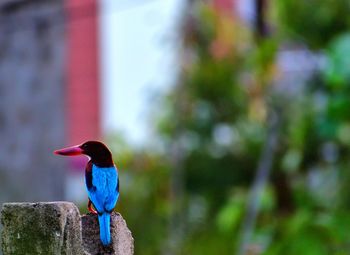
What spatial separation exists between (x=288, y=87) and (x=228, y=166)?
77cm

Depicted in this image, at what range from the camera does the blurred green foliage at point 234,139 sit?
8.09 m

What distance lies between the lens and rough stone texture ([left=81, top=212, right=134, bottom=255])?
2627mm

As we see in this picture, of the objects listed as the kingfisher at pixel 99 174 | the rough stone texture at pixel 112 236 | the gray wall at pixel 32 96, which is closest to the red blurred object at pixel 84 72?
the gray wall at pixel 32 96

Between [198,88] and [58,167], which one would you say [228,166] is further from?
[58,167]

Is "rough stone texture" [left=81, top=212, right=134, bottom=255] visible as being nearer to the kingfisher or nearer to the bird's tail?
the bird's tail

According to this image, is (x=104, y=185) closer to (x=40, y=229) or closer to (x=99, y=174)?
(x=99, y=174)

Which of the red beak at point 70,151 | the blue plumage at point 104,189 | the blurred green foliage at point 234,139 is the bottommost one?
the blurred green foliage at point 234,139

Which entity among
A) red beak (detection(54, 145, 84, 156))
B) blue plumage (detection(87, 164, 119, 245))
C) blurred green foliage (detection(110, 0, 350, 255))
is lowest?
blurred green foliage (detection(110, 0, 350, 255))

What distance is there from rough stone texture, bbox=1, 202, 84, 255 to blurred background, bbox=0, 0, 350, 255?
3.68m

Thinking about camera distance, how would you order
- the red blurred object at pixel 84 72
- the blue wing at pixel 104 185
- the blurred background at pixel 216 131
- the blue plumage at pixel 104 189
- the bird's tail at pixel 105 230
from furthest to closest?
the red blurred object at pixel 84 72
the blurred background at pixel 216 131
the blue wing at pixel 104 185
the blue plumage at pixel 104 189
the bird's tail at pixel 105 230

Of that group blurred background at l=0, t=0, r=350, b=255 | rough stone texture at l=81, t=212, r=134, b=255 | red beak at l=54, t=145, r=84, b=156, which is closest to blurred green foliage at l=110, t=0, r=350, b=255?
blurred background at l=0, t=0, r=350, b=255

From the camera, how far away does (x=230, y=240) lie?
828 cm

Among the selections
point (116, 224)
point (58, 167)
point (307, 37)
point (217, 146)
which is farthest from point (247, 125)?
point (116, 224)

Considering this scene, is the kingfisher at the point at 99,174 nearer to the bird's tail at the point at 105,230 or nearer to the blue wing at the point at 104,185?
the blue wing at the point at 104,185
